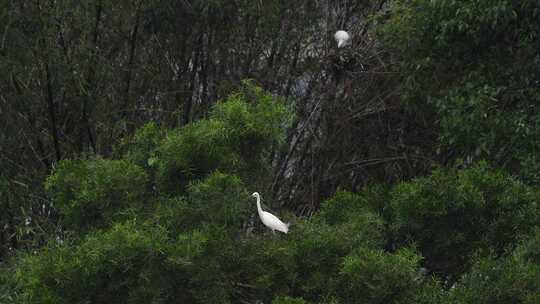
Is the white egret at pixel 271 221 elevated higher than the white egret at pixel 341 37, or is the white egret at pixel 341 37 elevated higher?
the white egret at pixel 271 221

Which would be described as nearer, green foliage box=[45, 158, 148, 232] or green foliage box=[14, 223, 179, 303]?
green foliage box=[14, 223, 179, 303]

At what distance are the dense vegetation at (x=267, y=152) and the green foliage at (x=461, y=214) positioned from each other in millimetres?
13

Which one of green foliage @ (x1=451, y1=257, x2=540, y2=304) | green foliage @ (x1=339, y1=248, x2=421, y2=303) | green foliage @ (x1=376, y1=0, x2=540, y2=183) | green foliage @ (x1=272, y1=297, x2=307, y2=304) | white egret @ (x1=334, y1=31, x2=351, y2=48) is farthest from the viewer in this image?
white egret @ (x1=334, y1=31, x2=351, y2=48)

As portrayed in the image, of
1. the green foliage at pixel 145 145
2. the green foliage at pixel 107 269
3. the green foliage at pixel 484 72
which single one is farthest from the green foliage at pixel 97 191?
the green foliage at pixel 484 72

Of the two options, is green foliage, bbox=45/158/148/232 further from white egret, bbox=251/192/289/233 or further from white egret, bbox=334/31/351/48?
white egret, bbox=334/31/351/48

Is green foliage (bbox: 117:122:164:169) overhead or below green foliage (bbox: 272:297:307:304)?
overhead

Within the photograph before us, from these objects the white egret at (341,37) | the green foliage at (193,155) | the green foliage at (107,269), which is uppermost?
the green foliage at (193,155)

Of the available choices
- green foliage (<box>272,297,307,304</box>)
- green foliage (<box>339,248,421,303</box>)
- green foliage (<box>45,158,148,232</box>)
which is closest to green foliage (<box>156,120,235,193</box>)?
green foliage (<box>45,158,148,232</box>)

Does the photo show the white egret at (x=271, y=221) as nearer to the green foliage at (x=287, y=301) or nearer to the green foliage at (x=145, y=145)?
the green foliage at (x=145, y=145)

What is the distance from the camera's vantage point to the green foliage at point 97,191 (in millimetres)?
7059

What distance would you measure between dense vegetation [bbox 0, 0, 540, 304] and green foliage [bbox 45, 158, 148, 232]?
12 millimetres

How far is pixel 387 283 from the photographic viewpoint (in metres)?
6.52

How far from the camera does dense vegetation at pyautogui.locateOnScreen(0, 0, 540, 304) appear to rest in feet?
21.6

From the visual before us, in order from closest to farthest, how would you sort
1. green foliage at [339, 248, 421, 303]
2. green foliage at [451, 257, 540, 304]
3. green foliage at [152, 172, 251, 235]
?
green foliage at [451, 257, 540, 304]
green foliage at [339, 248, 421, 303]
green foliage at [152, 172, 251, 235]
